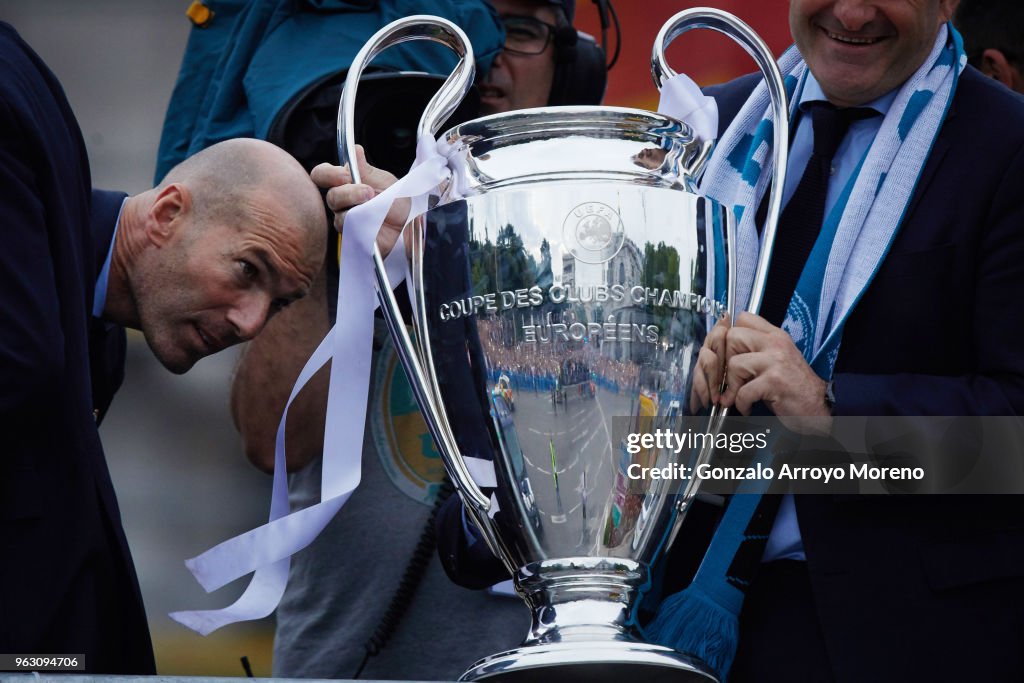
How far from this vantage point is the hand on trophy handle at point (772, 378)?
1258mm

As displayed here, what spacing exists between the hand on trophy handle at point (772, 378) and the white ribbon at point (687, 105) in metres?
0.19

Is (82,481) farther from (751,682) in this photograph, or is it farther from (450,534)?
(751,682)

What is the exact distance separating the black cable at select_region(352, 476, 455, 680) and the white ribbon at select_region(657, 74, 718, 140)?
0.70 meters

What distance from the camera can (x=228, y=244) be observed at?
6.41 ft

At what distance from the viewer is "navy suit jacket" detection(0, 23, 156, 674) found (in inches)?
53.6

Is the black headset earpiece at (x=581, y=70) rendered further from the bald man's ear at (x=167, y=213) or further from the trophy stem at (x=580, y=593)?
the trophy stem at (x=580, y=593)

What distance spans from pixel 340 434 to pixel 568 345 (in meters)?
0.25

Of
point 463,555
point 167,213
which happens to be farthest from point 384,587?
point 167,213

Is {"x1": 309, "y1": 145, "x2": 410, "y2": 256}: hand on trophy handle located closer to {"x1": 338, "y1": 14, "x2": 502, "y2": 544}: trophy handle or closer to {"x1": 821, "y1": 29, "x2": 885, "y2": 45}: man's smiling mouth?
{"x1": 338, "y1": 14, "x2": 502, "y2": 544}: trophy handle

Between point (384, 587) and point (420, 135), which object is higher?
point (420, 135)

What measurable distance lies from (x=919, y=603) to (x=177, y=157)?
1239mm

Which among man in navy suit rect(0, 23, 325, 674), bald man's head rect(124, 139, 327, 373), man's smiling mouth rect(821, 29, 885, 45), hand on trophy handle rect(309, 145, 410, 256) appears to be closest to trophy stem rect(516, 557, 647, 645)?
hand on trophy handle rect(309, 145, 410, 256)

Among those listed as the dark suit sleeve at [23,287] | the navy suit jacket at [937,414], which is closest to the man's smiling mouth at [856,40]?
the navy suit jacket at [937,414]

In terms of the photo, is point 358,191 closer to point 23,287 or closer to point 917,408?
point 23,287
